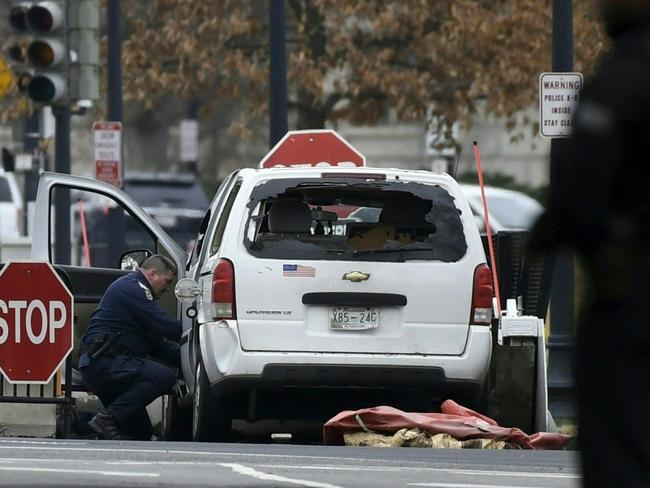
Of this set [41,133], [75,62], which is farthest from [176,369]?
[41,133]

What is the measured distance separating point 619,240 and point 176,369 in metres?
8.51

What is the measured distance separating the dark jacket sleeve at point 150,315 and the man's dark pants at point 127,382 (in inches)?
8.4

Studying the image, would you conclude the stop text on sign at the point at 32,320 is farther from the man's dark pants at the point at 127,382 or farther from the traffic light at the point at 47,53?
the traffic light at the point at 47,53

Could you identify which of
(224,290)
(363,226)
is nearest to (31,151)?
(363,226)

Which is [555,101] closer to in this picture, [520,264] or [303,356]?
[520,264]

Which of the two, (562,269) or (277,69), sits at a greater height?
(277,69)

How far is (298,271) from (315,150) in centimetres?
502

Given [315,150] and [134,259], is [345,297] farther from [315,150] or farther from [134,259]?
[315,150]

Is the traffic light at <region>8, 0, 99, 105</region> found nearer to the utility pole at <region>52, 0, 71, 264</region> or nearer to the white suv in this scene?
the utility pole at <region>52, 0, 71, 264</region>

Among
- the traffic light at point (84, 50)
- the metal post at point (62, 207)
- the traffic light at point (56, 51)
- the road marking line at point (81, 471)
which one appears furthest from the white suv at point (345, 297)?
the metal post at point (62, 207)

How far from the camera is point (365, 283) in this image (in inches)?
433

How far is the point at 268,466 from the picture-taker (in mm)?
9391

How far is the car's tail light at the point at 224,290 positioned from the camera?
A: 10938mm

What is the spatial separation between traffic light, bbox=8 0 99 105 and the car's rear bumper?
8.01 metres
